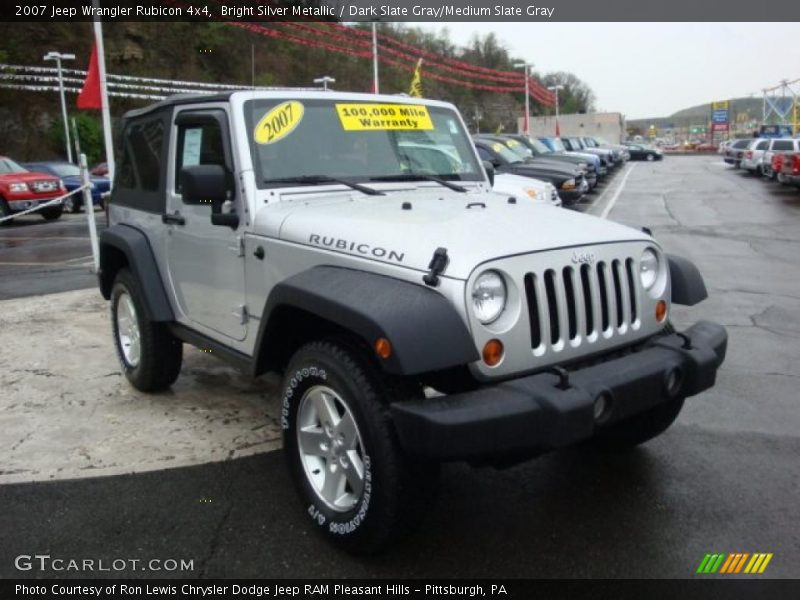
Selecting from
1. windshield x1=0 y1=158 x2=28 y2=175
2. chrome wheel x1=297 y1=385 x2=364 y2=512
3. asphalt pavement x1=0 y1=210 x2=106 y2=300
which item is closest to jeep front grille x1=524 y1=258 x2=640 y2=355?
chrome wheel x1=297 y1=385 x2=364 y2=512

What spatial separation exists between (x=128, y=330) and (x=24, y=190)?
51.3ft

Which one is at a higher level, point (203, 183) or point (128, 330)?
point (203, 183)

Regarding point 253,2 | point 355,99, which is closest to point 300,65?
point 253,2

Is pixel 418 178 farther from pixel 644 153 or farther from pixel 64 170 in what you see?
pixel 644 153

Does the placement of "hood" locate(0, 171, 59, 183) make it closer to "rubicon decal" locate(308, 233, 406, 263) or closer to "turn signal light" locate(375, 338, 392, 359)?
"rubicon decal" locate(308, 233, 406, 263)

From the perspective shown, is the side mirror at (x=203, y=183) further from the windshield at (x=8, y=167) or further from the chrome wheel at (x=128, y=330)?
the windshield at (x=8, y=167)

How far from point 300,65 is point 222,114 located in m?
47.3

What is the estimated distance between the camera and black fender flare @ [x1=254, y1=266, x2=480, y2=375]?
2639mm

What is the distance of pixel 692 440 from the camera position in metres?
4.30

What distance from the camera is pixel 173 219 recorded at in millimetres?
4473

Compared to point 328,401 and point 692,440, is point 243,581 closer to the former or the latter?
point 328,401

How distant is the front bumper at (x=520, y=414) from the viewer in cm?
258

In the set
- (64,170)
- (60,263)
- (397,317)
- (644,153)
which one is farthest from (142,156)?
(644,153)

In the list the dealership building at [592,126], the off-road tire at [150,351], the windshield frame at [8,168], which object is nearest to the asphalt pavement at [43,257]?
the windshield frame at [8,168]
